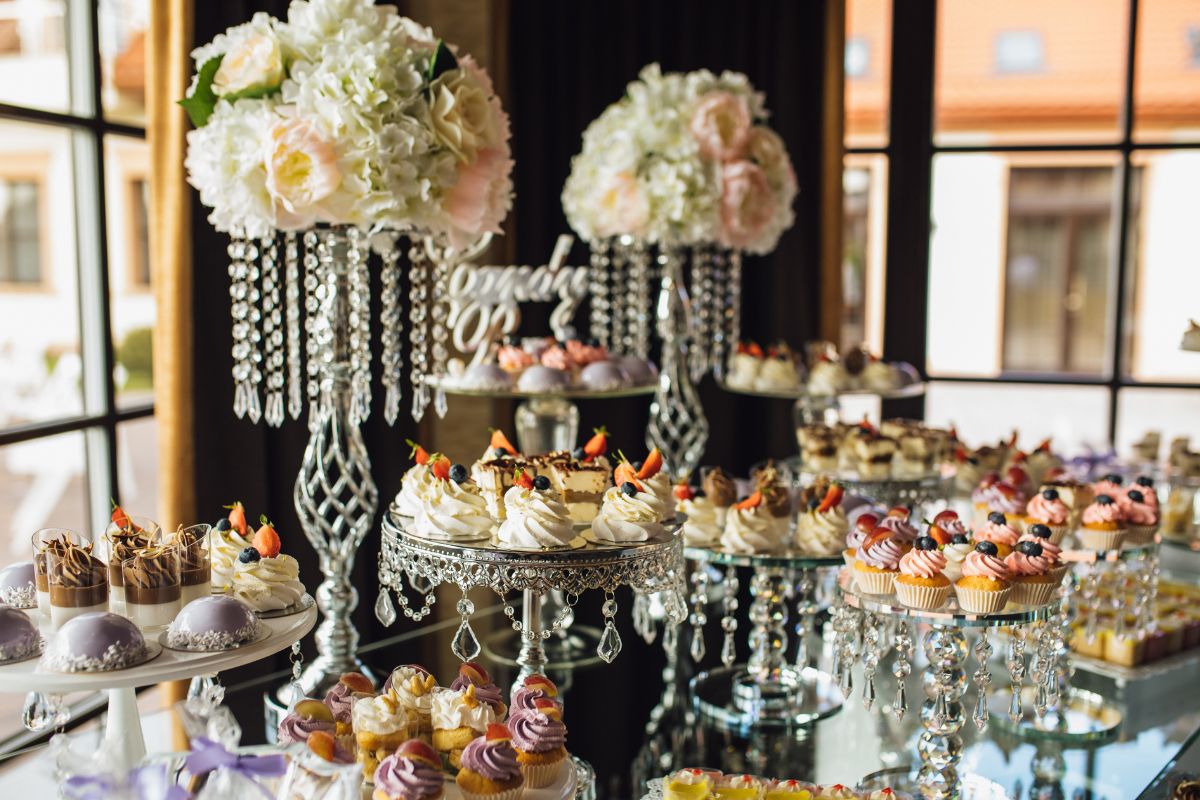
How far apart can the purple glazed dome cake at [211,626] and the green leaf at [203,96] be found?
1.08 m

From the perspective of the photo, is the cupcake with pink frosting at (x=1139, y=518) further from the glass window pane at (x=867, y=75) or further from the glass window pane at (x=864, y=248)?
the glass window pane at (x=867, y=75)

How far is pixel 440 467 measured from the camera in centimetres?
213

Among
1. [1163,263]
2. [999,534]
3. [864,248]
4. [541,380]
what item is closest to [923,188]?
[864,248]

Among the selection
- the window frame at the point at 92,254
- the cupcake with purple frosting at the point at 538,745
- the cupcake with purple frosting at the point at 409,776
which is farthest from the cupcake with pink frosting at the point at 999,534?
the window frame at the point at 92,254

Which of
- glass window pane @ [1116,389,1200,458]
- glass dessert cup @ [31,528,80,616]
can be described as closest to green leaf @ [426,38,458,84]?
glass dessert cup @ [31,528,80,616]

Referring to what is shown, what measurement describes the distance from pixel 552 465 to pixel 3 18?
13.5 feet

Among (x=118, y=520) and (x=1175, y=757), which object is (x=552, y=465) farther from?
(x=1175, y=757)

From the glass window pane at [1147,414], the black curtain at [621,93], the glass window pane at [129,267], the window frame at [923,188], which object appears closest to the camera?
the glass window pane at [129,267]

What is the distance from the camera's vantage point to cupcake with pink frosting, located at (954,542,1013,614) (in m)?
1.98

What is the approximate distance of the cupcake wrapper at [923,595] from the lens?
1988 millimetres

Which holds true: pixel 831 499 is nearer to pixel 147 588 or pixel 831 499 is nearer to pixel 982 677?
pixel 982 677

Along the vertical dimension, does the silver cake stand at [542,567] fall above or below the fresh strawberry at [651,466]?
below

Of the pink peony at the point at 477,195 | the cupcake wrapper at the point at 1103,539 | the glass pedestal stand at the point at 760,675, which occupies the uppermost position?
the pink peony at the point at 477,195

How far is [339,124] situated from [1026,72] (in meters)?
3.55
